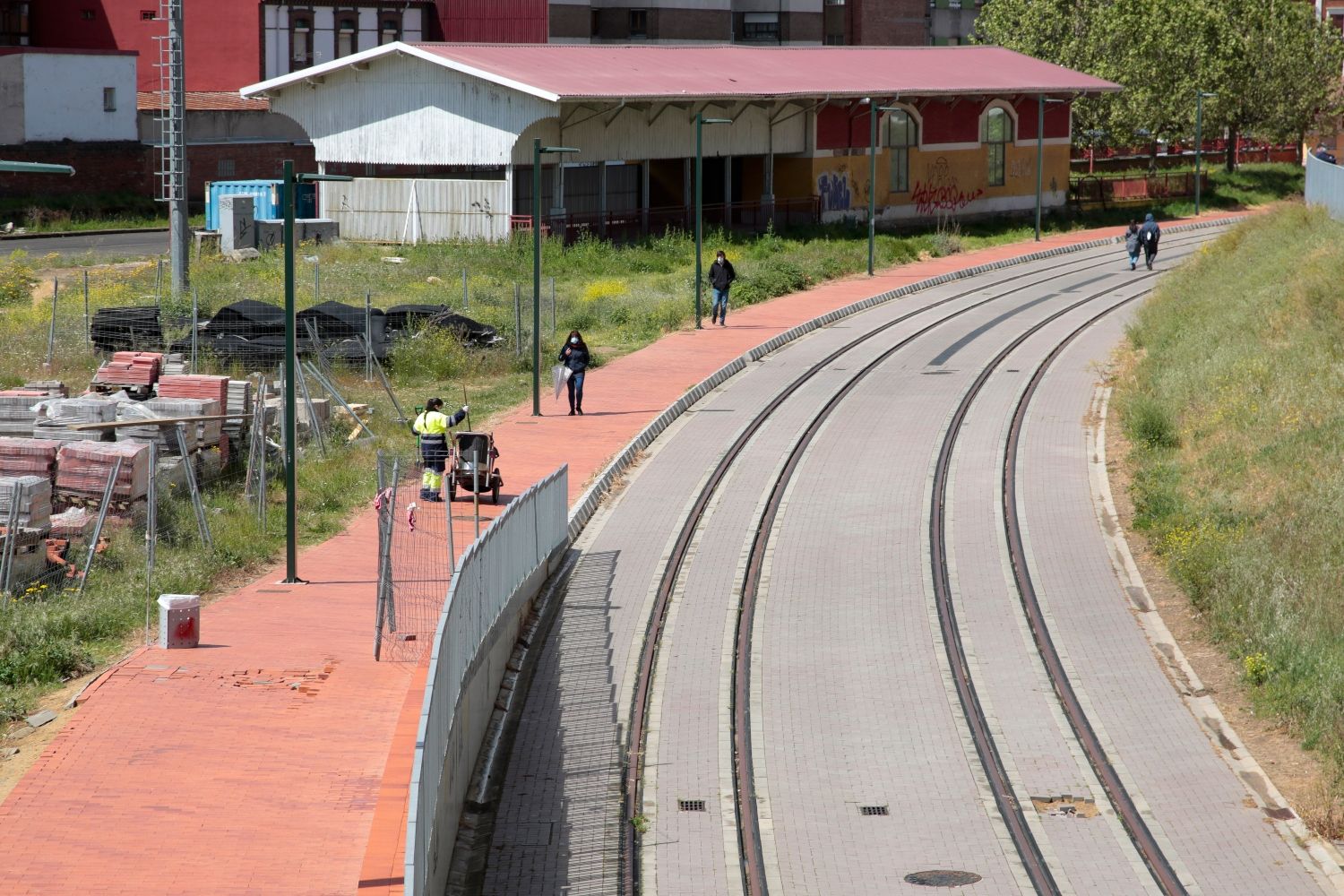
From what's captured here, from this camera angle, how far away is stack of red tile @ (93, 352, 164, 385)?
24.0 meters

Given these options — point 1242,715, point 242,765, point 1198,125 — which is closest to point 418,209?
point 1198,125

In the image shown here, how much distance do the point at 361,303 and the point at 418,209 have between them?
39.9 feet

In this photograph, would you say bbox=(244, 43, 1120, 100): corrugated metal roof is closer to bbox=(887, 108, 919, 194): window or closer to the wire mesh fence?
bbox=(887, 108, 919, 194): window

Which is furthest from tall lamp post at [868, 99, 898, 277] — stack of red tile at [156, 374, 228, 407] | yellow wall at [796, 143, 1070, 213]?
stack of red tile at [156, 374, 228, 407]

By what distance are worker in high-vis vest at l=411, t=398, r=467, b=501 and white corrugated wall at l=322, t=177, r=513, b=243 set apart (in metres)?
24.3

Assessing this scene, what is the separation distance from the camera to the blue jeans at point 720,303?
1398 inches

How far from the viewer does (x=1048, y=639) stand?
655 inches

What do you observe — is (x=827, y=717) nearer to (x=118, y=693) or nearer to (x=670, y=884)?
(x=670, y=884)

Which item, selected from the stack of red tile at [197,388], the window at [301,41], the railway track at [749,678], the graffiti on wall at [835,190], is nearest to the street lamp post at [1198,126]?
the graffiti on wall at [835,190]

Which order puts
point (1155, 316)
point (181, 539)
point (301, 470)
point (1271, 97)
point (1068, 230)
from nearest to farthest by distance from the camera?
point (181, 539) < point (301, 470) < point (1155, 316) < point (1068, 230) < point (1271, 97)

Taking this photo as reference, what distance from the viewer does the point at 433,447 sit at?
20891 millimetres

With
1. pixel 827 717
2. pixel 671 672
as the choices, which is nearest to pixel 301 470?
pixel 671 672

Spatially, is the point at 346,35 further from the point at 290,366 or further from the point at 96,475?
the point at 290,366

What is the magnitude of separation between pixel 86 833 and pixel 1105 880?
6940 mm
